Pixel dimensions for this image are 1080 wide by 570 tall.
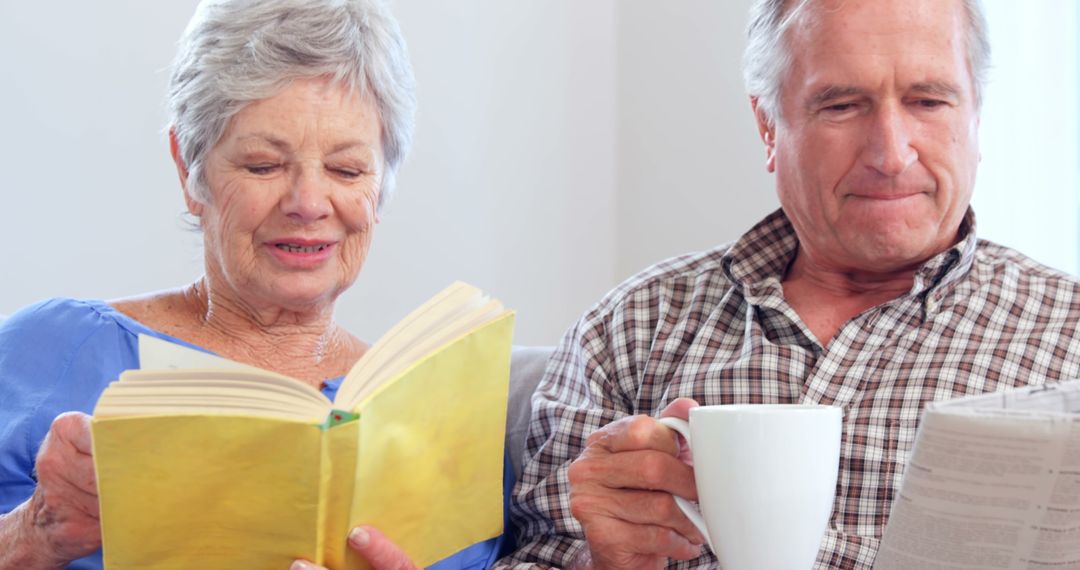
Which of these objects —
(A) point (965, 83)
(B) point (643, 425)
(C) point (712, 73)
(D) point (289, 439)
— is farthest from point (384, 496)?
(C) point (712, 73)

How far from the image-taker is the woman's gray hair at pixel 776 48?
4.79 ft

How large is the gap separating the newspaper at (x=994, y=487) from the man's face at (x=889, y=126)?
699 millimetres

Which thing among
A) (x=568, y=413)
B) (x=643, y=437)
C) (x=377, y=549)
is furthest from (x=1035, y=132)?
(x=377, y=549)

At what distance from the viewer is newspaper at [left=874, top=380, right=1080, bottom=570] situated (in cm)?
68

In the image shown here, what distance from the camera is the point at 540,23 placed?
9.96ft

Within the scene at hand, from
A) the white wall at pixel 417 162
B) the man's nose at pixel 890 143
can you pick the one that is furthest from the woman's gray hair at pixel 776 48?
the white wall at pixel 417 162

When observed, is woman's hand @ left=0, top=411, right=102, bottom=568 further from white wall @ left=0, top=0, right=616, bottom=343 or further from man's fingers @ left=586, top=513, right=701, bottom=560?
white wall @ left=0, top=0, right=616, bottom=343

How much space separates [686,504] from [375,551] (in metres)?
0.28

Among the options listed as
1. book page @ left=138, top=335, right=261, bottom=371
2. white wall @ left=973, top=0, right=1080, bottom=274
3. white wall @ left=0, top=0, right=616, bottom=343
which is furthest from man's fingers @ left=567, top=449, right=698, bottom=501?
white wall @ left=973, top=0, right=1080, bottom=274

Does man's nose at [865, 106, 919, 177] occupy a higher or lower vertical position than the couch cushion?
higher

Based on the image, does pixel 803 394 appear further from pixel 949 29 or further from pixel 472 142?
pixel 472 142

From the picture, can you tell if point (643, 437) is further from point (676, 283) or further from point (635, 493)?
point (676, 283)

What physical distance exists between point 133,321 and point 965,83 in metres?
1.07

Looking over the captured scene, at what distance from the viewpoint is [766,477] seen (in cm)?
89
